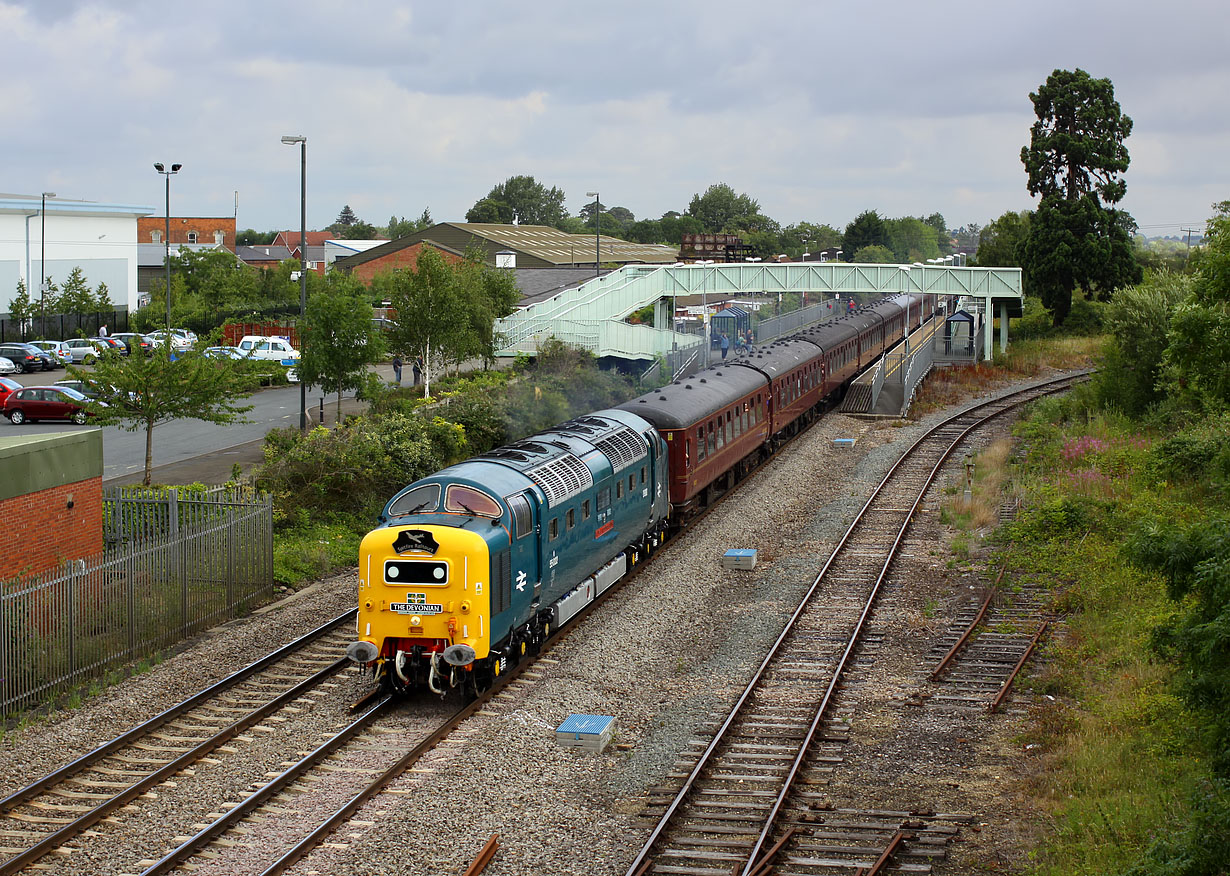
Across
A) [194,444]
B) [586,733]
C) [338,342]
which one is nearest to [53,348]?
[194,444]

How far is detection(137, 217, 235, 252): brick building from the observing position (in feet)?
412

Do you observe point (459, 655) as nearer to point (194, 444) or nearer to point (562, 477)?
point (562, 477)

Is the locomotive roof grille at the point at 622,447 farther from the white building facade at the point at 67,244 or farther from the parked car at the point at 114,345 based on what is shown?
the white building facade at the point at 67,244

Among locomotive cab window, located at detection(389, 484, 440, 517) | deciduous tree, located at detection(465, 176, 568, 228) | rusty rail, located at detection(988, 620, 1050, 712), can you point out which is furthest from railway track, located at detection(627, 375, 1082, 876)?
deciduous tree, located at detection(465, 176, 568, 228)

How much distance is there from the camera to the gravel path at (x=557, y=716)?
11930 mm

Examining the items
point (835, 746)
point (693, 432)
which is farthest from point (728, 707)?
point (693, 432)

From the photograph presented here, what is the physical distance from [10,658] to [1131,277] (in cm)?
6604

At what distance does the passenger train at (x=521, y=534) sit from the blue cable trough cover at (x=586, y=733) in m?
1.46

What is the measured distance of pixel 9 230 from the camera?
67.7 meters

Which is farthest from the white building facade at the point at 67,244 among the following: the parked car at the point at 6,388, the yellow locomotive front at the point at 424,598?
the yellow locomotive front at the point at 424,598

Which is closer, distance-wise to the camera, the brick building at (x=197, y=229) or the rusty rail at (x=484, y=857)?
the rusty rail at (x=484, y=857)

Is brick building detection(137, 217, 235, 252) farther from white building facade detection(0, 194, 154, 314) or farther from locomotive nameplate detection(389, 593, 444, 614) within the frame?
locomotive nameplate detection(389, 593, 444, 614)

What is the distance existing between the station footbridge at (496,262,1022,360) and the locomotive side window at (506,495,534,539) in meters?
27.7

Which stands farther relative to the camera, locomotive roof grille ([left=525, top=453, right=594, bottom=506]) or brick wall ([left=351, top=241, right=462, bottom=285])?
brick wall ([left=351, top=241, right=462, bottom=285])
